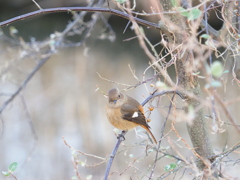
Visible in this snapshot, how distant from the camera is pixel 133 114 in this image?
275 centimetres

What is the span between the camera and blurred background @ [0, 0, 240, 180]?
6203 mm

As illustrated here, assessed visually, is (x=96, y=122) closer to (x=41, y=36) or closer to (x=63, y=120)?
(x=63, y=120)

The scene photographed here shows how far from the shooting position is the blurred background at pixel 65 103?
6.20m

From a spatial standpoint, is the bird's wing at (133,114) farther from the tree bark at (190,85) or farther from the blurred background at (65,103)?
the blurred background at (65,103)

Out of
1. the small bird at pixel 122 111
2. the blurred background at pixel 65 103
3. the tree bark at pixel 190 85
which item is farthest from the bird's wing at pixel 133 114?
the blurred background at pixel 65 103

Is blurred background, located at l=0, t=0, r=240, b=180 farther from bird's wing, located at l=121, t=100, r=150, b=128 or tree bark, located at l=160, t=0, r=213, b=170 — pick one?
tree bark, located at l=160, t=0, r=213, b=170

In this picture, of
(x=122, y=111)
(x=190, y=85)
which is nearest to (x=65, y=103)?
(x=122, y=111)

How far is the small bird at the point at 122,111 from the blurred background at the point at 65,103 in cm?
298

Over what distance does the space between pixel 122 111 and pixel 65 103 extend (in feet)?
13.6

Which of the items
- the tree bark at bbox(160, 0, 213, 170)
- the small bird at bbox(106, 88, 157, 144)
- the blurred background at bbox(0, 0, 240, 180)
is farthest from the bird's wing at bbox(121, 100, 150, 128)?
the blurred background at bbox(0, 0, 240, 180)

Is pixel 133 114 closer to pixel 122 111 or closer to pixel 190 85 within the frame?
pixel 122 111

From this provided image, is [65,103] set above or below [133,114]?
above

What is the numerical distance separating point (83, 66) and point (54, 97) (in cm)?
81

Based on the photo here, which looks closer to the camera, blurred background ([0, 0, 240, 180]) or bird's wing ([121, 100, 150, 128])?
bird's wing ([121, 100, 150, 128])
